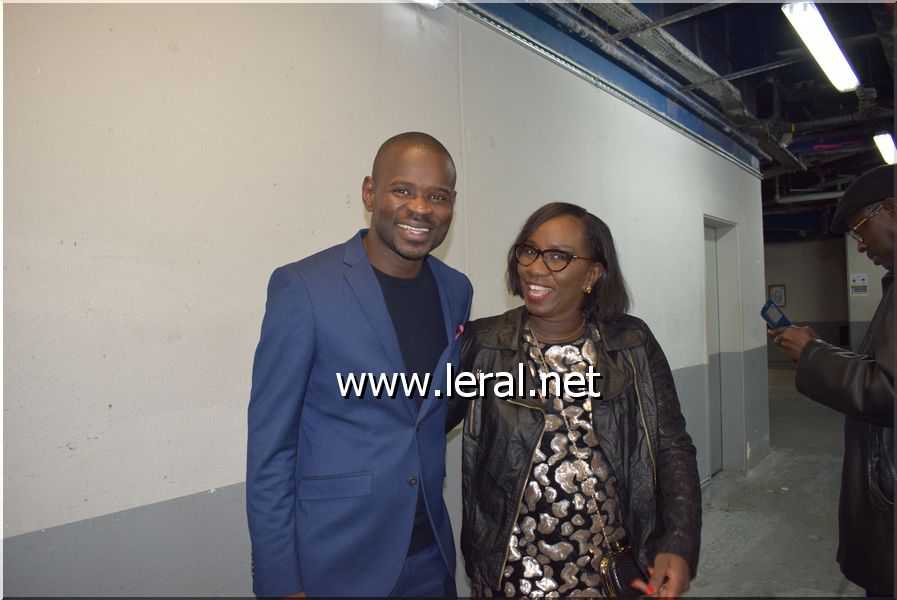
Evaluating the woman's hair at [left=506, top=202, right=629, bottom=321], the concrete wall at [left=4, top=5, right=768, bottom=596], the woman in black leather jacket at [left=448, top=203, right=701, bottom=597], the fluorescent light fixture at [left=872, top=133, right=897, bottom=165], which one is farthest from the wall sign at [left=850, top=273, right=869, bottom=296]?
the woman in black leather jacket at [left=448, top=203, right=701, bottom=597]

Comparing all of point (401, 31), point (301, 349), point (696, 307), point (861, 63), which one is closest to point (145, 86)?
point (301, 349)

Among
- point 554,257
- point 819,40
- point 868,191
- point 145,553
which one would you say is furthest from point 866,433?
point 819,40

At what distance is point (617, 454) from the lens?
1.65 meters

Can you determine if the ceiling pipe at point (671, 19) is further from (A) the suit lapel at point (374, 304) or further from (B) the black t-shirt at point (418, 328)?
(A) the suit lapel at point (374, 304)

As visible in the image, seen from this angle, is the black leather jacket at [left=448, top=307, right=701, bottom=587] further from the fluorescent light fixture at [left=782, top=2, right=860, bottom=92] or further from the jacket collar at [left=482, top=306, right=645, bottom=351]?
the fluorescent light fixture at [left=782, top=2, right=860, bottom=92]

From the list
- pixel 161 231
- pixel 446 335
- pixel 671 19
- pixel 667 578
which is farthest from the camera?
pixel 671 19

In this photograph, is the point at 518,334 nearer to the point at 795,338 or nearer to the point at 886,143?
the point at 795,338

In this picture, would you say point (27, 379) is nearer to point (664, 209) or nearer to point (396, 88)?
point (396, 88)

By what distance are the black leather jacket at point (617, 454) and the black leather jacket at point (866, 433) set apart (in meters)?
0.61

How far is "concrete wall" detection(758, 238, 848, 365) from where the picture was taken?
13992mm

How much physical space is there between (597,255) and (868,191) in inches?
41.8

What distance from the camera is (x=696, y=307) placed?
5328 millimetres

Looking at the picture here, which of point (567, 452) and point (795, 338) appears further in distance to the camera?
point (795, 338)

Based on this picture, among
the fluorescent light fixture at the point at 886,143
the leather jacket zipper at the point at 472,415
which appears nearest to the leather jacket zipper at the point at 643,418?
the leather jacket zipper at the point at 472,415
